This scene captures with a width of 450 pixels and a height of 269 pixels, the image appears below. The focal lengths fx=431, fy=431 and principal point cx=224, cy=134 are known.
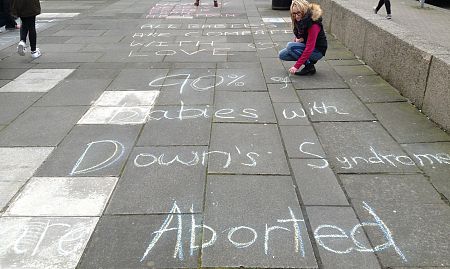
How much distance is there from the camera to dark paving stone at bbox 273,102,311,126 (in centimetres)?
496

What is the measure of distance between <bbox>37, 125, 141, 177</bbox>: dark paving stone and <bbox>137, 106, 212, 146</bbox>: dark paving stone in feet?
0.59

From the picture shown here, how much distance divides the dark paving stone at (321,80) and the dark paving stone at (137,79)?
2.05 metres

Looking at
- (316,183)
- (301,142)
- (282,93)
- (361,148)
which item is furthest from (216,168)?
(282,93)

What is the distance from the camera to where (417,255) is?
284 centimetres

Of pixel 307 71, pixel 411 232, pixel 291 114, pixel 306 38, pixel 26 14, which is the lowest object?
pixel 411 232

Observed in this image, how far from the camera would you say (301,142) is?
4.44 m

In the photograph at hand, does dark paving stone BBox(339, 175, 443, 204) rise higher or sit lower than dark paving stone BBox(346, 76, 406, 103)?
lower

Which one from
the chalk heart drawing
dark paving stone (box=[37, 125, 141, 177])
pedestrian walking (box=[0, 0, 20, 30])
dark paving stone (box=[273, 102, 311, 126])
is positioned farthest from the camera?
pedestrian walking (box=[0, 0, 20, 30])

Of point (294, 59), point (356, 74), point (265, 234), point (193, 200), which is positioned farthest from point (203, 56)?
point (265, 234)

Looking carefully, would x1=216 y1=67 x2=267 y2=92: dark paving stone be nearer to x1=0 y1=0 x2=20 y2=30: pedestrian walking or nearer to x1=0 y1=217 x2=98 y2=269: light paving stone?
x1=0 y1=217 x2=98 y2=269: light paving stone

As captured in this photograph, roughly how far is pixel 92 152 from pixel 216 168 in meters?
1.28

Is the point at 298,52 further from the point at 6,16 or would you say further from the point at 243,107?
the point at 6,16

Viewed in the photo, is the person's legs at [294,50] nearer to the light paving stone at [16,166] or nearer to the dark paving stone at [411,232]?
the dark paving stone at [411,232]

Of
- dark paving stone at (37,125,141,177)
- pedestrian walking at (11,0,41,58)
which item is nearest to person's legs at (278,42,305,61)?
dark paving stone at (37,125,141,177)
